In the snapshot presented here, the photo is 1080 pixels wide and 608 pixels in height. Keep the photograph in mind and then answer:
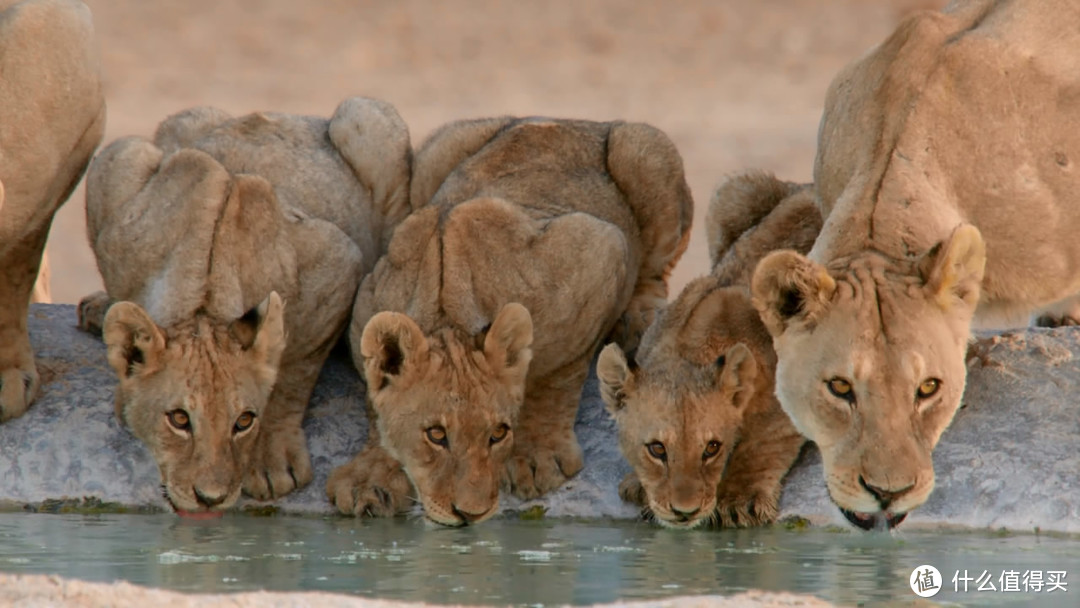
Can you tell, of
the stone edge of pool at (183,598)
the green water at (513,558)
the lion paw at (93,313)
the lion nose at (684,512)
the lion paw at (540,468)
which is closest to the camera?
the stone edge of pool at (183,598)

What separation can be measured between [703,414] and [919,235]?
1.30m

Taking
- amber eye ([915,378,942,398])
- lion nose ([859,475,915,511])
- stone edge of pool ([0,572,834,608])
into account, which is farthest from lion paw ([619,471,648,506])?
stone edge of pool ([0,572,834,608])

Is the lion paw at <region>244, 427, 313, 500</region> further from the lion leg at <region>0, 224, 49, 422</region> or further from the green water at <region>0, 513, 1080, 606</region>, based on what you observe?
the lion leg at <region>0, 224, 49, 422</region>

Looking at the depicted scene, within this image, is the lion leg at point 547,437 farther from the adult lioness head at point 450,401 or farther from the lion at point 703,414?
the lion at point 703,414

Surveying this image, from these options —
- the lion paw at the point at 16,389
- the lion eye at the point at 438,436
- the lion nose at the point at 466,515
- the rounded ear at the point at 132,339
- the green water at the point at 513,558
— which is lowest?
the green water at the point at 513,558

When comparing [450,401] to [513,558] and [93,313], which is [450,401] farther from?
[93,313]

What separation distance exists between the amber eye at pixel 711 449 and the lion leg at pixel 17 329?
141 inches

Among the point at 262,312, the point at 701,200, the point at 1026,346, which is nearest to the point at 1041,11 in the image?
the point at 1026,346

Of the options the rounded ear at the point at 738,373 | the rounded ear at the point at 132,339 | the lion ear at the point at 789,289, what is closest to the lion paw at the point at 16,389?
the rounded ear at the point at 132,339

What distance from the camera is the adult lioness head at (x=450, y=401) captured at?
336 inches

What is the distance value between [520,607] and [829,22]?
36.0 metres

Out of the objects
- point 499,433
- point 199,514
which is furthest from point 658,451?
point 199,514

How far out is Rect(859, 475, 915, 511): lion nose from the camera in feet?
23.9

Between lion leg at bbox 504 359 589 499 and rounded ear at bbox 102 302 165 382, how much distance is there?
1.78 metres
